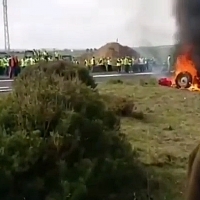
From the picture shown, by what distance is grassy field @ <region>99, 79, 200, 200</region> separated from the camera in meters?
5.52

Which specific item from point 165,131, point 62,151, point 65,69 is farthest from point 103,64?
point 62,151

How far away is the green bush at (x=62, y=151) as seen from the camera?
3936 millimetres

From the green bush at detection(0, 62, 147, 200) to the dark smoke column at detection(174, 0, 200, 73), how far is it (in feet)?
8.46

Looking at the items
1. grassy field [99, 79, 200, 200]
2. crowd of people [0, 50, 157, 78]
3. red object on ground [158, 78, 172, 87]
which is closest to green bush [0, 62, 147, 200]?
grassy field [99, 79, 200, 200]

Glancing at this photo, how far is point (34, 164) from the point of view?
404 cm

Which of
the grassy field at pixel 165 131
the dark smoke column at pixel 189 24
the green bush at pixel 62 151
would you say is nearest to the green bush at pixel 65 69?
the grassy field at pixel 165 131

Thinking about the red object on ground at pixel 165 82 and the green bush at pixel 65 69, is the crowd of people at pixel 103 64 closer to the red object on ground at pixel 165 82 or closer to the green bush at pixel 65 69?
the red object on ground at pixel 165 82

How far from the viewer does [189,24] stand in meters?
1.44

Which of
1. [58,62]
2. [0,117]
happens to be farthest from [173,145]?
[0,117]

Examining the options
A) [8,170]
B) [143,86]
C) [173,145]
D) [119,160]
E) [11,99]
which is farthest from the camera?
[143,86]

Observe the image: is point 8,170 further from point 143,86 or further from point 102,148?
point 143,86

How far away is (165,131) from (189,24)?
7.44 m

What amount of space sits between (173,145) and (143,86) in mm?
8268

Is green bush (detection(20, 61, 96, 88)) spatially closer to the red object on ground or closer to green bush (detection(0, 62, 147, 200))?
green bush (detection(0, 62, 147, 200))
